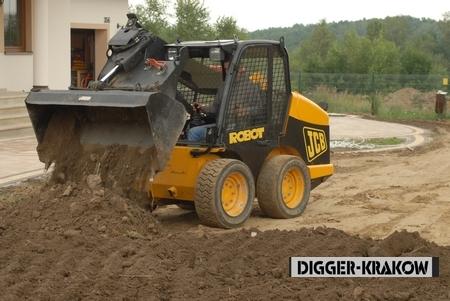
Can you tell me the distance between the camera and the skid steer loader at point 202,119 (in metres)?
8.78

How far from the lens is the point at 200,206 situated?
29.8 feet

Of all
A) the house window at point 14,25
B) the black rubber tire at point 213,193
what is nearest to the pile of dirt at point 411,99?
the house window at point 14,25

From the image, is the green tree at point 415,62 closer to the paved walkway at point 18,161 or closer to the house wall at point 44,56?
the house wall at point 44,56

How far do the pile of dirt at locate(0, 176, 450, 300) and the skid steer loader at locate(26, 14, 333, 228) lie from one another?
715 mm

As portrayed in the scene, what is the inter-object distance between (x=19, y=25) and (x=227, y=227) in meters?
13.4

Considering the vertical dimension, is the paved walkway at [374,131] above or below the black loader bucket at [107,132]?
below

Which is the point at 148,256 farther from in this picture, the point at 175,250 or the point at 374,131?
the point at 374,131

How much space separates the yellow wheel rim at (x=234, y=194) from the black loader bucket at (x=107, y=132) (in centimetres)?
106

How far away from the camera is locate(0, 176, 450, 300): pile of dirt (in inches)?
237

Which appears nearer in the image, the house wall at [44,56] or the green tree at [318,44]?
the house wall at [44,56]

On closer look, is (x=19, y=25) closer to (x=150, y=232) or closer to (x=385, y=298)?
(x=150, y=232)

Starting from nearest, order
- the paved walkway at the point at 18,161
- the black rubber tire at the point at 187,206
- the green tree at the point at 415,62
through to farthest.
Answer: the black rubber tire at the point at 187,206 < the paved walkway at the point at 18,161 < the green tree at the point at 415,62

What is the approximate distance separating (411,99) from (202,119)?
25.5 metres

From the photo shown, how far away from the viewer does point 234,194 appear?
31.3 ft
